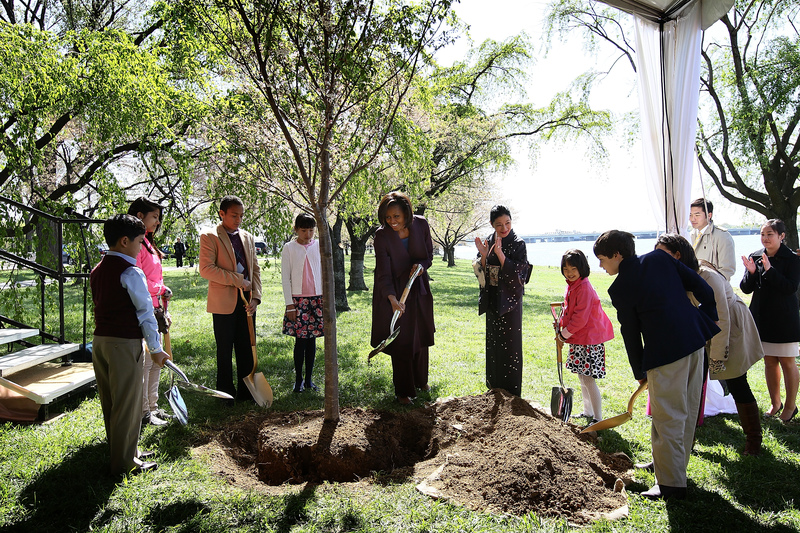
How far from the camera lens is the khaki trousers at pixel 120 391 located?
2.96 metres

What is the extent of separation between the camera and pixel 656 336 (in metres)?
2.81

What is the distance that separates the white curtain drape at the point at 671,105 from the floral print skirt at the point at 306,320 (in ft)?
11.2

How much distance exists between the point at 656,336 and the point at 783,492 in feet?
4.17

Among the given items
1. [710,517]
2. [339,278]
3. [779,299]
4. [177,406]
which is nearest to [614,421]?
[710,517]

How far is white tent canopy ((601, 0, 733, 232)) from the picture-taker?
425 centimetres

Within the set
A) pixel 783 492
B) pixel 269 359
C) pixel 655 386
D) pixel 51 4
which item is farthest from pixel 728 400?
pixel 51 4

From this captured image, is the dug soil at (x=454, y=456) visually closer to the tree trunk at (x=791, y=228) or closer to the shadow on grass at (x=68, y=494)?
the shadow on grass at (x=68, y=494)

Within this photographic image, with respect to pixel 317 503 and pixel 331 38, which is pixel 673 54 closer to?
pixel 331 38

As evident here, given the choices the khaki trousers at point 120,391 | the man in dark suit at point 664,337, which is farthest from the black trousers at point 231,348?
the man in dark suit at point 664,337

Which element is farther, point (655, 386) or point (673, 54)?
point (673, 54)

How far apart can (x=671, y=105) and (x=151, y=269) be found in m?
4.75

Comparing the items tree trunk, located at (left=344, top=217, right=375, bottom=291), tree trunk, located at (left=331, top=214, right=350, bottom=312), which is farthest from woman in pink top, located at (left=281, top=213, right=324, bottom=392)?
tree trunk, located at (left=344, top=217, right=375, bottom=291)

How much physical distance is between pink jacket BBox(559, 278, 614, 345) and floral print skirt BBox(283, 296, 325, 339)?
2.38 metres

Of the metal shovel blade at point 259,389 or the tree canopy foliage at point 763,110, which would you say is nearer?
the metal shovel blade at point 259,389
